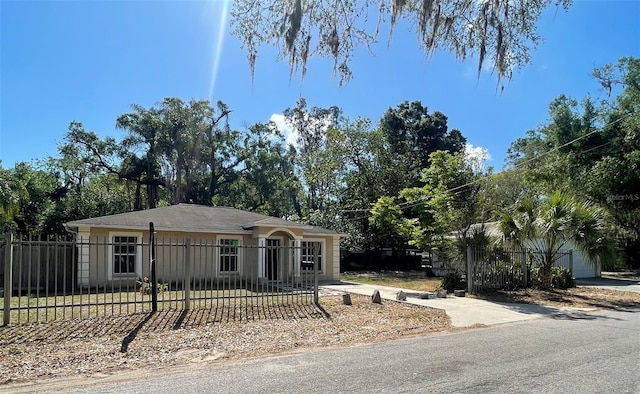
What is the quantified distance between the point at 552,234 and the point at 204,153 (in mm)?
25860

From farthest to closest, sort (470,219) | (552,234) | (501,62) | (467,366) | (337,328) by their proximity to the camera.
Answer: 1. (470,219)
2. (552,234)
3. (337,328)
4. (501,62)
5. (467,366)

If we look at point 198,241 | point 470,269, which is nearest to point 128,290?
point 198,241

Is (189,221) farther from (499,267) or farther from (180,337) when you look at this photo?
(499,267)

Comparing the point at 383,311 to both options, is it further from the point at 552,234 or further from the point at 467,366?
the point at 552,234

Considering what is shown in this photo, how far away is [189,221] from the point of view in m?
19.3

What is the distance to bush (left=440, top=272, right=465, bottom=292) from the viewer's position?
16.2 meters

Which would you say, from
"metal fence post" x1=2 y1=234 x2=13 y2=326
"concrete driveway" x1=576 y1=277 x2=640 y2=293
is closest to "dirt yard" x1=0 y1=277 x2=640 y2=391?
"metal fence post" x1=2 y1=234 x2=13 y2=326

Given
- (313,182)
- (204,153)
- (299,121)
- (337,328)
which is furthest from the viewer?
(299,121)

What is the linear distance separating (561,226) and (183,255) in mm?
12931

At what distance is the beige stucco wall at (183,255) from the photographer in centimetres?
1655

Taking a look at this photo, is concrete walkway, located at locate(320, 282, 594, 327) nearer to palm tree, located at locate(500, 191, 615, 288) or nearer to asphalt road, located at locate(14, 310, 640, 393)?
asphalt road, located at locate(14, 310, 640, 393)

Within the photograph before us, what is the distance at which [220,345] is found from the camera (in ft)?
25.7

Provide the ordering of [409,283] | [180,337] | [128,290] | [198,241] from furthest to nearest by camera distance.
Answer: [409,283], [198,241], [128,290], [180,337]

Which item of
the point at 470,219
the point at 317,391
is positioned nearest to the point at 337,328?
the point at 317,391
